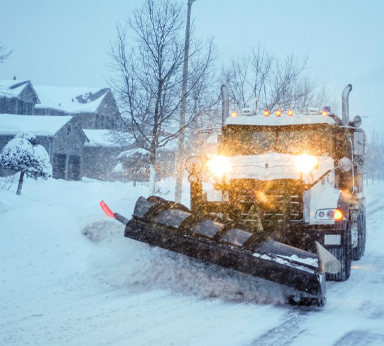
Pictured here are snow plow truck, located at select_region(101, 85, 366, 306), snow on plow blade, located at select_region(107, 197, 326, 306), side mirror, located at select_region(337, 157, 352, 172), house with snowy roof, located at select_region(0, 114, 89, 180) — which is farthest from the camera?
house with snowy roof, located at select_region(0, 114, 89, 180)

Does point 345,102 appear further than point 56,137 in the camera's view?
No

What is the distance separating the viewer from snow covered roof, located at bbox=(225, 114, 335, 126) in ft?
28.0

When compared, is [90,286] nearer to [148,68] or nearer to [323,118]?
[323,118]

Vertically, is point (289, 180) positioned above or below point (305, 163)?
below

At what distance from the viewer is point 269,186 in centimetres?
741

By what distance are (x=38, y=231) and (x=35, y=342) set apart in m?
3.87

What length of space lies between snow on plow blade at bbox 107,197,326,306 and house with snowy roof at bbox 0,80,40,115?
135 ft

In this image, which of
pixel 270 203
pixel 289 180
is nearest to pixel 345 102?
pixel 289 180

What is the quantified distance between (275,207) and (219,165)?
150 centimetres

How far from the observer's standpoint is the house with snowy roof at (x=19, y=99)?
150 feet

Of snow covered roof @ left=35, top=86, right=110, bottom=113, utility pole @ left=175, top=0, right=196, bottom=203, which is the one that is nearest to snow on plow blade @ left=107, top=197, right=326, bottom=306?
utility pole @ left=175, top=0, right=196, bottom=203

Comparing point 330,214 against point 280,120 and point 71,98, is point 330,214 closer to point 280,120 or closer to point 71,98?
point 280,120

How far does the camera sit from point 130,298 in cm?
606

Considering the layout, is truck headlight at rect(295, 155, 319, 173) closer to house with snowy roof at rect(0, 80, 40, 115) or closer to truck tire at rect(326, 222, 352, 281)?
truck tire at rect(326, 222, 352, 281)
